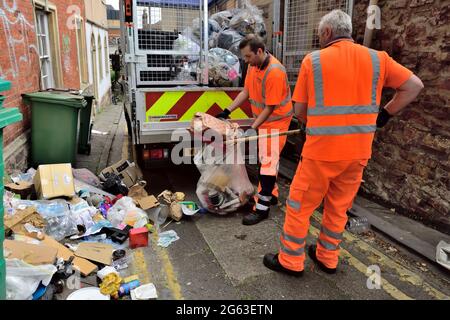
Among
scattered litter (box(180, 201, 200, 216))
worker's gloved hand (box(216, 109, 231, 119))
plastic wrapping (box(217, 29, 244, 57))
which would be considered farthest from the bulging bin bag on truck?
plastic wrapping (box(217, 29, 244, 57))

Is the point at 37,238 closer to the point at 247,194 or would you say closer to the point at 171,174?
the point at 247,194

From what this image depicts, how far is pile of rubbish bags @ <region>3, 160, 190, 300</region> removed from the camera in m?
2.54

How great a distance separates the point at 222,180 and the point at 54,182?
5.78 feet

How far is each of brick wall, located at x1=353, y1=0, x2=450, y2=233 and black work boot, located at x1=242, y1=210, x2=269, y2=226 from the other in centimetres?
148

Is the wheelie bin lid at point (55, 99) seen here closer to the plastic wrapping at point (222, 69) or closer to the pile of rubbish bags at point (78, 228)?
the pile of rubbish bags at point (78, 228)

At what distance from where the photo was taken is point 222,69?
14.9ft

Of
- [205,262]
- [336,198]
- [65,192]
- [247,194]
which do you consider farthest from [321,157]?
[65,192]

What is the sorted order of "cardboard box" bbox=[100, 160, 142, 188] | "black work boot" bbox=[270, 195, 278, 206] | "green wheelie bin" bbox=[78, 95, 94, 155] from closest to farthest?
"black work boot" bbox=[270, 195, 278, 206], "cardboard box" bbox=[100, 160, 142, 188], "green wheelie bin" bbox=[78, 95, 94, 155]

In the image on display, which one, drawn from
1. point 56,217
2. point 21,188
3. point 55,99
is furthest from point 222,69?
point 21,188

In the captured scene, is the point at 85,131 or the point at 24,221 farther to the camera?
the point at 85,131

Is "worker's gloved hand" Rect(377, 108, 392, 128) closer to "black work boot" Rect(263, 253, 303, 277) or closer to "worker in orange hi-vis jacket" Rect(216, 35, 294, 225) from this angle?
"worker in orange hi-vis jacket" Rect(216, 35, 294, 225)

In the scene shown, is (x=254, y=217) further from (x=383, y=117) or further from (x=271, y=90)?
(x=383, y=117)

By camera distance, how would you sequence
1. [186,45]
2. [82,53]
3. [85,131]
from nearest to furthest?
[186,45] → [85,131] → [82,53]

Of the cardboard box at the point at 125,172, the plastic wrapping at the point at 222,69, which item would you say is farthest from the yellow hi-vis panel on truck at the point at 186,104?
the cardboard box at the point at 125,172
